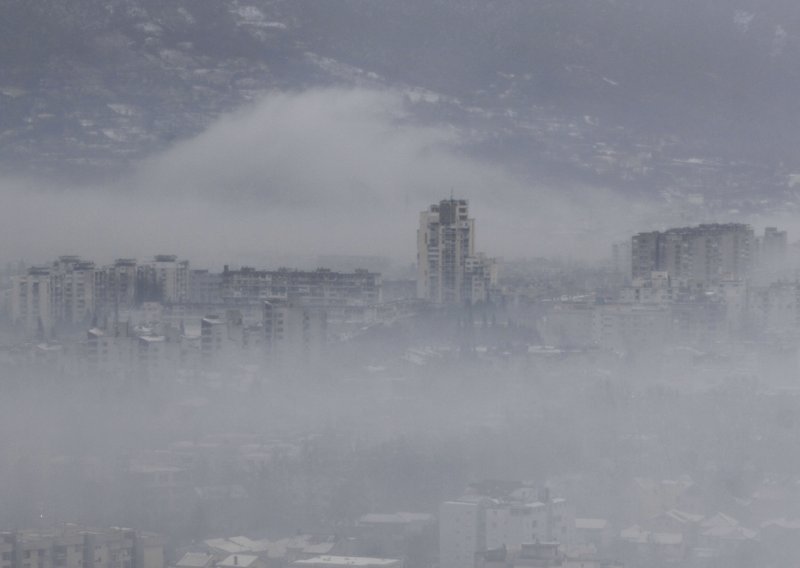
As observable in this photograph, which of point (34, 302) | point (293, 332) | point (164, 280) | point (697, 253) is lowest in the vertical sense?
point (293, 332)

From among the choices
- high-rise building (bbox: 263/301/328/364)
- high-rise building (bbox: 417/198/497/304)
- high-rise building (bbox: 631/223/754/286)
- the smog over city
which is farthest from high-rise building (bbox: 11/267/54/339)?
high-rise building (bbox: 631/223/754/286)

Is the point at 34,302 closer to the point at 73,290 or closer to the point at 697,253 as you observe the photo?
the point at 73,290

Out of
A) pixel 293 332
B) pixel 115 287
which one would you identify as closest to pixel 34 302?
pixel 115 287

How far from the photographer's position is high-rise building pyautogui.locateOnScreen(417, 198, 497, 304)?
457 inches

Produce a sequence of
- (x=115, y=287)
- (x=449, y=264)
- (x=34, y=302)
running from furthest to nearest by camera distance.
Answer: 1. (x=449, y=264)
2. (x=115, y=287)
3. (x=34, y=302)

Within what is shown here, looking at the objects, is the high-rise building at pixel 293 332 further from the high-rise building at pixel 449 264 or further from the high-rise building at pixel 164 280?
the high-rise building at pixel 449 264

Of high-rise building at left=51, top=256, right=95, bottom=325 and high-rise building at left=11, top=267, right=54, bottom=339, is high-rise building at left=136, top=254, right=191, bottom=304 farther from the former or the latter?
high-rise building at left=11, top=267, right=54, bottom=339

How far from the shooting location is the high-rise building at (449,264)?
11609 mm

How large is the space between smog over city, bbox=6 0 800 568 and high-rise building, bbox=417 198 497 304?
24 millimetres

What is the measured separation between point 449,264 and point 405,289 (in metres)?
0.49

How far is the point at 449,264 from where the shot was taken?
11797mm

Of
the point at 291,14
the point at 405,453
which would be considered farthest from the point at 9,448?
the point at 291,14

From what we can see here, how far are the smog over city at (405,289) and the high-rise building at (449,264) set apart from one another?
0.9 inches

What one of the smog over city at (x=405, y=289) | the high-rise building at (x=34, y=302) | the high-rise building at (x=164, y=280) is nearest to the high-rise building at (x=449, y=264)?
the smog over city at (x=405, y=289)
